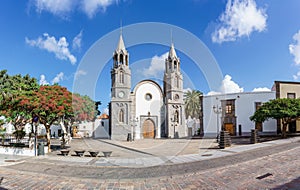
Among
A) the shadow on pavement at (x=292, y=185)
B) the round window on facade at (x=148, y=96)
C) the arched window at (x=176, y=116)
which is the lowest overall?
the shadow on pavement at (x=292, y=185)

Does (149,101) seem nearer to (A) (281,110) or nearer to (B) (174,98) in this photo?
(B) (174,98)

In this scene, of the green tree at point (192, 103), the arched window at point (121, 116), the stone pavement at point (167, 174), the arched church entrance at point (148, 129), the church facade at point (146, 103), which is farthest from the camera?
the green tree at point (192, 103)

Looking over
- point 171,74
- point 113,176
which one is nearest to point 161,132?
point 171,74

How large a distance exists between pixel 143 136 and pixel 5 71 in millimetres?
19785

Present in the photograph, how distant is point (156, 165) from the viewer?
10102mm

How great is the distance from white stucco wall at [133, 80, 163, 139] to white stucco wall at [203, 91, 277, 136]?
7.15m

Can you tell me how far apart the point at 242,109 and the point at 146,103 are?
46.5ft

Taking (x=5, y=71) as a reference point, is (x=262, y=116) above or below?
below

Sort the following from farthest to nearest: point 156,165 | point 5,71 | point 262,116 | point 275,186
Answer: point 5,71
point 262,116
point 156,165
point 275,186

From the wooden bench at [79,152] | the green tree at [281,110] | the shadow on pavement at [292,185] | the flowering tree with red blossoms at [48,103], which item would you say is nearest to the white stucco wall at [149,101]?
the green tree at [281,110]

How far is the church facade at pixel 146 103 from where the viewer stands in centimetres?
3041

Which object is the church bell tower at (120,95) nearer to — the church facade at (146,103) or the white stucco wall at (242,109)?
the church facade at (146,103)

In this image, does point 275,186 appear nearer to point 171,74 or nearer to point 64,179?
point 64,179

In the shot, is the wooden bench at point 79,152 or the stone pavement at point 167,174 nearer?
the stone pavement at point 167,174
